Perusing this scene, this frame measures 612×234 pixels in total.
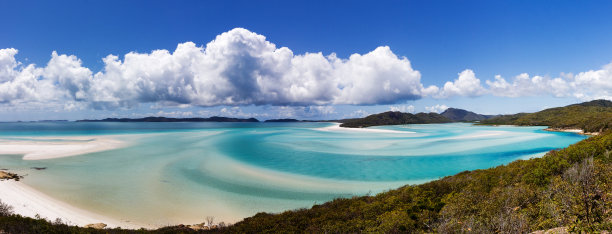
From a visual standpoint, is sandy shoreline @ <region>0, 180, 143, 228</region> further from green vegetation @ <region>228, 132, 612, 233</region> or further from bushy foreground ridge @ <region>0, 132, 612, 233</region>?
green vegetation @ <region>228, 132, 612, 233</region>

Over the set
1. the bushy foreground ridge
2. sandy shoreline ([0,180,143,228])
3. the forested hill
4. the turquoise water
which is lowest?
the turquoise water

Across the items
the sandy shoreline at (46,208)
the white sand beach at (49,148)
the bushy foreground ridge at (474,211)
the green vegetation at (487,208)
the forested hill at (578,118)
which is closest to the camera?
the green vegetation at (487,208)

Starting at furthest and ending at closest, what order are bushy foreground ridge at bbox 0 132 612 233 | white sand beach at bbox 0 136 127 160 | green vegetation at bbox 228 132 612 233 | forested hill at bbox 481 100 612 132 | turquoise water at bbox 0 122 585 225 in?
forested hill at bbox 481 100 612 132 → white sand beach at bbox 0 136 127 160 → turquoise water at bbox 0 122 585 225 → bushy foreground ridge at bbox 0 132 612 233 → green vegetation at bbox 228 132 612 233

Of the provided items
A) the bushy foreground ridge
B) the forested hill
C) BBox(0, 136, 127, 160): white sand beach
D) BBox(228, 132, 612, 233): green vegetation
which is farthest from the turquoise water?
the forested hill

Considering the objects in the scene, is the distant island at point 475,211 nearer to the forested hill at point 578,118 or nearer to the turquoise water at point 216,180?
the turquoise water at point 216,180

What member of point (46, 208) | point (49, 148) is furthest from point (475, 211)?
point (49, 148)

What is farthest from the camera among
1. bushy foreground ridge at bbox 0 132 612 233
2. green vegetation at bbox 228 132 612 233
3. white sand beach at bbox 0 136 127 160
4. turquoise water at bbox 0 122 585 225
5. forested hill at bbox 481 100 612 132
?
forested hill at bbox 481 100 612 132

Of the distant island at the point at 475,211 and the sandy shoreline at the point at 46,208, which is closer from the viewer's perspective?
the distant island at the point at 475,211

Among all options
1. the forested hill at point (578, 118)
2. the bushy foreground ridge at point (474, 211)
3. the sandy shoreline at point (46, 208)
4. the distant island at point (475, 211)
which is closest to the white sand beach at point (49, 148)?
the sandy shoreline at point (46, 208)

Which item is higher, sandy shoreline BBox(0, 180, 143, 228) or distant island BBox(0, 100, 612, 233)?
distant island BBox(0, 100, 612, 233)
